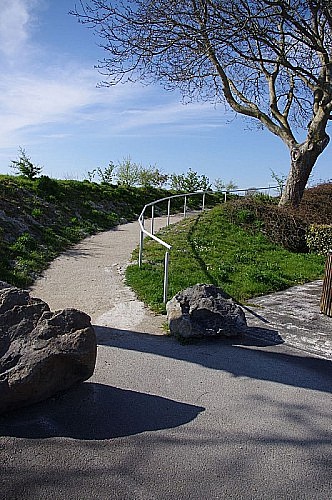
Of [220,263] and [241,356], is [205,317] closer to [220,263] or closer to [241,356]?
[241,356]

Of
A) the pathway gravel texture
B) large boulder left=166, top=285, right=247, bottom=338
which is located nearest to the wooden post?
the pathway gravel texture

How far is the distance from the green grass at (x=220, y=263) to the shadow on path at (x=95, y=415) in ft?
11.1

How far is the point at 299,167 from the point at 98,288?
974 cm

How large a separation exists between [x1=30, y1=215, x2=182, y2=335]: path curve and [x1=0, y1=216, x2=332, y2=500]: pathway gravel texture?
100cm

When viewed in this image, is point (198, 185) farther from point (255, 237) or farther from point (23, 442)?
point (23, 442)

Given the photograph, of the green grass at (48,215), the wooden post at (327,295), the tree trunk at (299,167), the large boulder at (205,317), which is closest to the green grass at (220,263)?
the large boulder at (205,317)

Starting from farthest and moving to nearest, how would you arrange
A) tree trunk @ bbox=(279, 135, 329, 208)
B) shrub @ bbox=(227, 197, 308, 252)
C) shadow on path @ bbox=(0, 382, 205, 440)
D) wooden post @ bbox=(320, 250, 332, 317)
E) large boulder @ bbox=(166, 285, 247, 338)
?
1. tree trunk @ bbox=(279, 135, 329, 208)
2. shrub @ bbox=(227, 197, 308, 252)
3. wooden post @ bbox=(320, 250, 332, 317)
4. large boulder @ bbox=(166, 285, 247, 338)
5. shadow on path @ bbox=(0, 382, 205, 440)

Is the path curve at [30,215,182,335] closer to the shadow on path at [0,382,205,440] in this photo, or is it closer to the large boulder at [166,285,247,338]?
the large boulder at [166,285,247,338]

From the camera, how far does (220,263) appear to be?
11.3 metres

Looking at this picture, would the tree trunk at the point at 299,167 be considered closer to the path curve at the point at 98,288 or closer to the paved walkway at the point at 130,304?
the path curve at the point at 98,288

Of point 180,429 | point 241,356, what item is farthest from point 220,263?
point 180,429

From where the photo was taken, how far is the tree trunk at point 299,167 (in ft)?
52.6

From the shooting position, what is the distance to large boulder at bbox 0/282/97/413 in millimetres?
3676

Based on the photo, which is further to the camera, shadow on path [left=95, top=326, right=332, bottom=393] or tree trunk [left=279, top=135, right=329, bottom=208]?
tree trunk [left=279, top=135, right=329, bottom=208]
